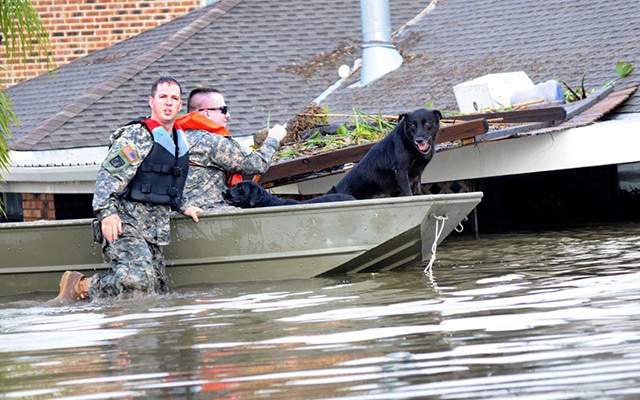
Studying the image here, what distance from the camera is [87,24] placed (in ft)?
63.2

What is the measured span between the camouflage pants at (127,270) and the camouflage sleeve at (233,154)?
30.8 inches

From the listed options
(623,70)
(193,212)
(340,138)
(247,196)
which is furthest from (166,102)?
(623,70)

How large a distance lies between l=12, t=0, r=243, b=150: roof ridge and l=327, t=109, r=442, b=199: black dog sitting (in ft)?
18.4

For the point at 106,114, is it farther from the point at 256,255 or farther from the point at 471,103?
the point at 256,255

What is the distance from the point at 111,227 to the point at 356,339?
110 inches

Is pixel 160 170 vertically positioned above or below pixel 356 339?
above

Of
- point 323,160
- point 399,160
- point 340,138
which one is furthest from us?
point 340,138

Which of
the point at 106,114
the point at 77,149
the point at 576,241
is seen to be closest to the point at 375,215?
the point at 576,241

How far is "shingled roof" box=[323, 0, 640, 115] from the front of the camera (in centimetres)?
1373

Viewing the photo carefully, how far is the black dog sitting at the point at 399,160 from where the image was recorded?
9.79 m

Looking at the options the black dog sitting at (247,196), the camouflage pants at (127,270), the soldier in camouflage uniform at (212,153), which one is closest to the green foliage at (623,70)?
the black dog sitting at (247,196)

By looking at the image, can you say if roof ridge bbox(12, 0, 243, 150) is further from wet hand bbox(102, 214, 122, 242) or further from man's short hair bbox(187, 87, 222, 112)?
wet hand bbox(102, 214, 122, 242)

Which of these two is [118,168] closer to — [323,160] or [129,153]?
[129,153]

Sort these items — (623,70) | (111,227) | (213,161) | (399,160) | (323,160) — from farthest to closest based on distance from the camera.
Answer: (623,70), (323,160), (399,160), (213,161), (111,227)
